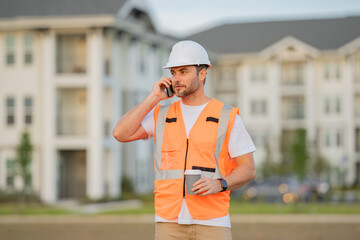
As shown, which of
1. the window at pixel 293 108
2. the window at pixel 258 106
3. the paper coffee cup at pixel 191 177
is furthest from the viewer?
the window at pixel 258 106

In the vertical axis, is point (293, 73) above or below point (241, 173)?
above

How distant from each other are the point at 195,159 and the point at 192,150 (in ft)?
0.23

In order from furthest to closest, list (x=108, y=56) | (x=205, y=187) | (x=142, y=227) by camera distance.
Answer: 1. (x=108, y=56)
2. (x=142, y=227)
3. (x=205, y=187)

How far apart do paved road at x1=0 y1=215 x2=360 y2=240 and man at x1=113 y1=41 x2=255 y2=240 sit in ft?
41.2

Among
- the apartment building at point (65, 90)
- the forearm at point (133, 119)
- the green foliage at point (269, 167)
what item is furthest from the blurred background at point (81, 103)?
the forearm at point (133, 119)

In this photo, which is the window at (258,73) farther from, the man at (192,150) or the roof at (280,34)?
the man at (192,150)

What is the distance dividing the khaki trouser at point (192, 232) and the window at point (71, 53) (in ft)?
102

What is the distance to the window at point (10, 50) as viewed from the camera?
3638cm

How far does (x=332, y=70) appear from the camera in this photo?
5509 centimetres

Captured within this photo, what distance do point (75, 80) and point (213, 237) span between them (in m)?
30.8

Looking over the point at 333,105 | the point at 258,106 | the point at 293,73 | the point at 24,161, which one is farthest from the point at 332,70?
the point at 24,161

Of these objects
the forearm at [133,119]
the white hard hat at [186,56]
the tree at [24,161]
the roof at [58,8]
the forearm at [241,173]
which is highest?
the roof at [58,8]

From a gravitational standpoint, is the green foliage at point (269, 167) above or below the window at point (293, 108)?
below

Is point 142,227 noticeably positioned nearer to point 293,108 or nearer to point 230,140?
point 230,140
